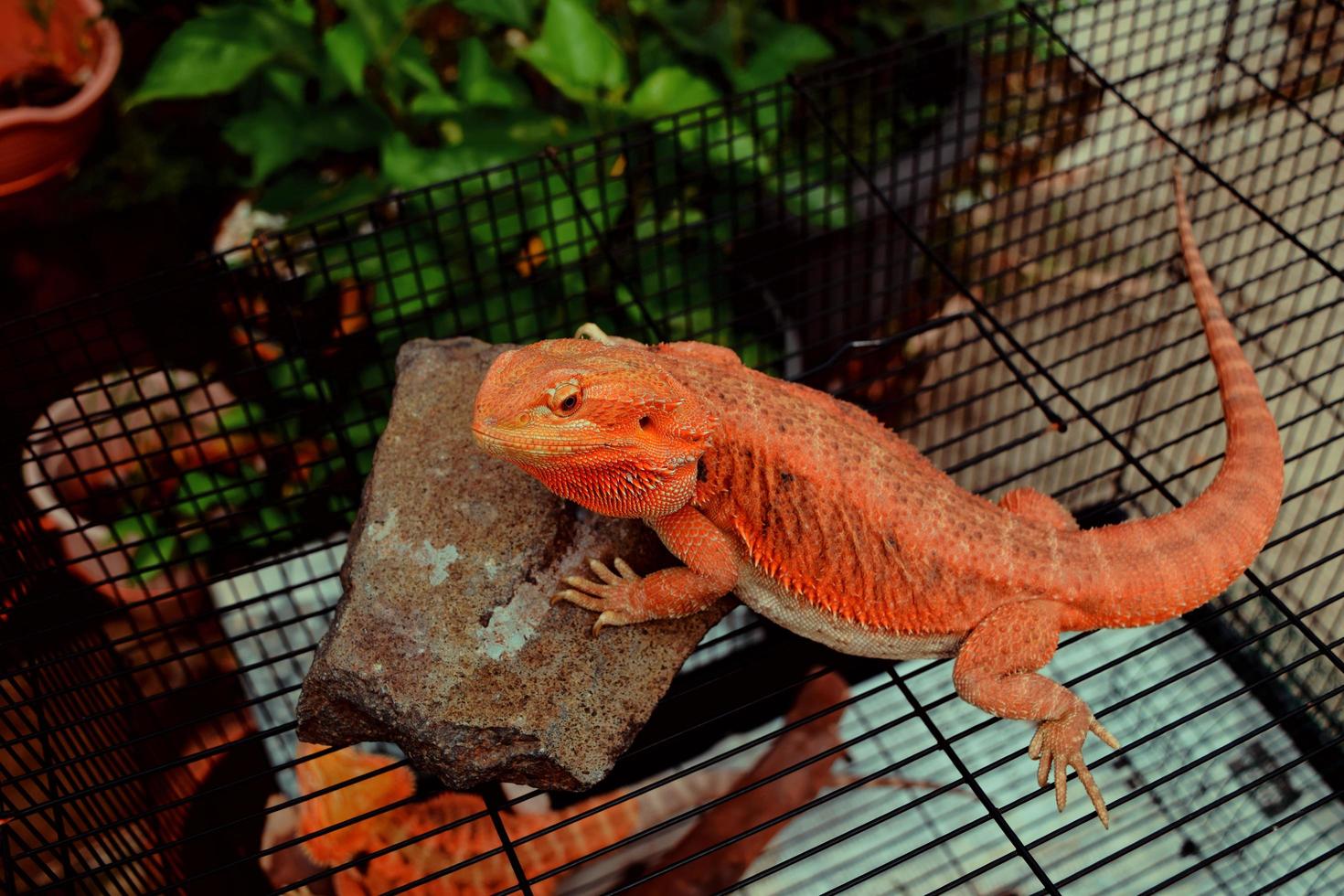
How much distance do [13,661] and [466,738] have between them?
4.67 feet

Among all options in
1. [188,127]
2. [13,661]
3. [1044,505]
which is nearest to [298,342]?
[13,661]

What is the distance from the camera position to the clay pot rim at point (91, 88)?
13.5 feet

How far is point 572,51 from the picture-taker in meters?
3.45

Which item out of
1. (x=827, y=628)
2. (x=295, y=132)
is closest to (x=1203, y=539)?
(x=827, y=628)

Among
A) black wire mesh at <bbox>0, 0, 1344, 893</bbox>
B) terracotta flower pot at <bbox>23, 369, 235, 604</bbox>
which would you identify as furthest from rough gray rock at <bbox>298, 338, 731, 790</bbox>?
terracotta flower pot at <bbox>23, 369, 235, 604</bbox>

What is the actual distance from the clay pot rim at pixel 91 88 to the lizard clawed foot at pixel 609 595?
288cm

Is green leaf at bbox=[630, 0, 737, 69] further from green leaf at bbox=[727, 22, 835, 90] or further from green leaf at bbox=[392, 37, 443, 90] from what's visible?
green leaf at bbox=[392, 37, 443, 90]

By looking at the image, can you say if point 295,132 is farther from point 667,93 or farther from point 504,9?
point 667,93

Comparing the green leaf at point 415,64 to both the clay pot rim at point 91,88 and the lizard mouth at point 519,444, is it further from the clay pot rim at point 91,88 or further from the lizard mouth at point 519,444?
the lizard mouth at point 519,444

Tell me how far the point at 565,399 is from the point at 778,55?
2.11 m

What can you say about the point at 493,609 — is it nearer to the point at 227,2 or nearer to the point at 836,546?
the point at 836,546

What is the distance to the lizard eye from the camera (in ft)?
7.06

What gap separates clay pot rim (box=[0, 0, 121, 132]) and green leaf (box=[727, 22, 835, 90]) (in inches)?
85.1

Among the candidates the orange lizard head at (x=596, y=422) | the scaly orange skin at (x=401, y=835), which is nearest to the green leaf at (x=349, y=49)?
the orange lizard head at (x=596, y=422)
